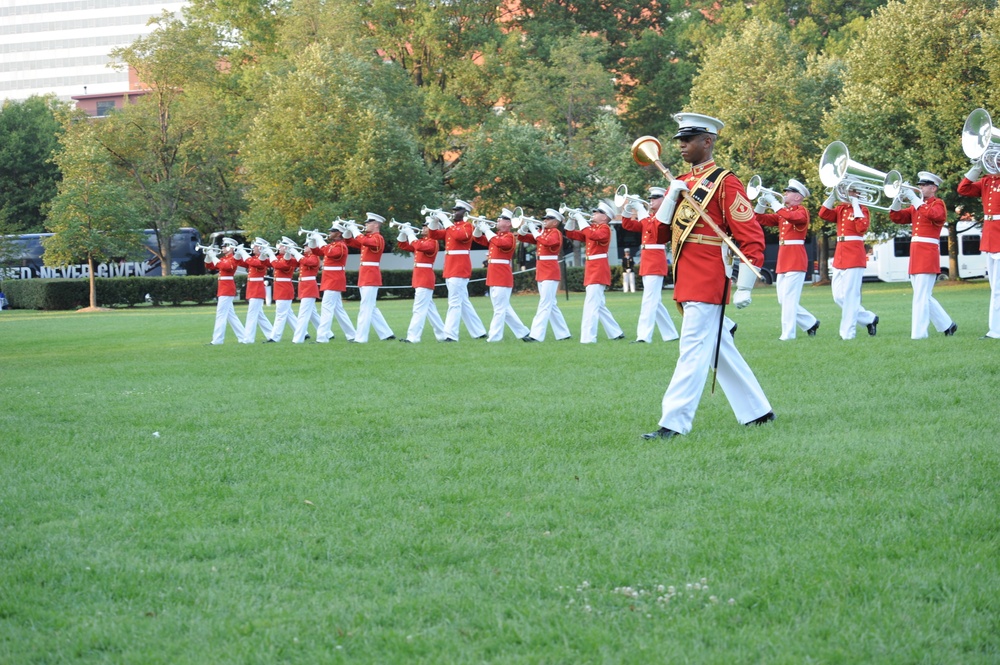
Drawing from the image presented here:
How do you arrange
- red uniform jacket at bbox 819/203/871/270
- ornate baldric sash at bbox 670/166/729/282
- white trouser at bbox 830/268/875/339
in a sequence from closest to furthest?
ornate baldric sash at bbox 670/166/729/282 → white trouser at bbox 830/268/875/339 → red uniform jacket at bbox 819/203/871/270

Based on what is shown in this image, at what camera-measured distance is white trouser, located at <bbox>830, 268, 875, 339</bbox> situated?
52.1 feet

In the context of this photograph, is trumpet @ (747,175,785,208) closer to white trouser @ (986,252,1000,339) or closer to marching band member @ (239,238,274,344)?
white trouser @ (986,252,1000,339)

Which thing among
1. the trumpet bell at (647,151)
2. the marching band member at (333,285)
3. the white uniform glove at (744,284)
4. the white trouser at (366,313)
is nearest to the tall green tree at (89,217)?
the marching band member at (333,285)

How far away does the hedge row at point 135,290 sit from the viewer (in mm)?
43875

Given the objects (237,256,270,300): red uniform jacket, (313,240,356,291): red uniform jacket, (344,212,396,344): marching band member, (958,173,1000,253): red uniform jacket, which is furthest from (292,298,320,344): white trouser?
(958,173,1000,253): red uniform jacket

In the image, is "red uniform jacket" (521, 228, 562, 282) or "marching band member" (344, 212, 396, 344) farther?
"marching band member" (344, 212, 396, 344)

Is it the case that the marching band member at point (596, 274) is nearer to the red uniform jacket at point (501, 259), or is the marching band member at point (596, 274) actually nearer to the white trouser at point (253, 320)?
the red uniform jacket at point (501, 259)

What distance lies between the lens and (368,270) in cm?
2009

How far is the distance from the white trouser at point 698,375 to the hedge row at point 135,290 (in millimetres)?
35405

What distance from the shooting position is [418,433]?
28.5ft

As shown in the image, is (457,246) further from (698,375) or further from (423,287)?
(698,375)

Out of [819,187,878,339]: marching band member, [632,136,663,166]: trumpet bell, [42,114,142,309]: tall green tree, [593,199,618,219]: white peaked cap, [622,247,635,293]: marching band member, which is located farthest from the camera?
[622,247,635,293]: marching band member

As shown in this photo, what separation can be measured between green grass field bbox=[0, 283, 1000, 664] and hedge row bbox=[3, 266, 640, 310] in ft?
113

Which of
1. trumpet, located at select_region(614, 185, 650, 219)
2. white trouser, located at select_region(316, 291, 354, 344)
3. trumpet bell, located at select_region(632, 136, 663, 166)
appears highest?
trumpet, located at select_region(614, 185, 650, 219)
